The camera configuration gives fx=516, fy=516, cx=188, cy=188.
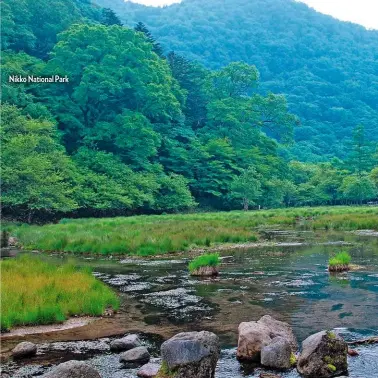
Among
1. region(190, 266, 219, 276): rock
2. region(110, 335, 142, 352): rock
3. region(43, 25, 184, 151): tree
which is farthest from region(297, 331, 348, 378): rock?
region(43, 25, 184, 151): tree

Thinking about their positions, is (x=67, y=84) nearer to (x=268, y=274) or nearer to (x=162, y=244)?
(x=162, y=244)

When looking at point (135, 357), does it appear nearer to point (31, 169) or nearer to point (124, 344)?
point (124, 344)

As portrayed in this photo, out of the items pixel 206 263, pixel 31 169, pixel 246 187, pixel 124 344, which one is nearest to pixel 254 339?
pixel 124 344

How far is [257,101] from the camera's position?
291 feet

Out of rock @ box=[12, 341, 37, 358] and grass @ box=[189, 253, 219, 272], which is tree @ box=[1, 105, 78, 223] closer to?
grass @ box=[189, 253, 219, 272]

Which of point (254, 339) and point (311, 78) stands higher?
point (311, 78)

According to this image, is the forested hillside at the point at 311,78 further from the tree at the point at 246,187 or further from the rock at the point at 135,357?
the rock at the point at 135,357

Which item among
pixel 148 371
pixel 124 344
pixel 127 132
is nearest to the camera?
pixel 148 371

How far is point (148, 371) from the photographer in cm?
888

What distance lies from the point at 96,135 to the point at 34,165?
20.0 metres

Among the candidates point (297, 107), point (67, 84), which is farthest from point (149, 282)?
point (297, 107)

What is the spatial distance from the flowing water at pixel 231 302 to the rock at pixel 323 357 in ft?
0.73

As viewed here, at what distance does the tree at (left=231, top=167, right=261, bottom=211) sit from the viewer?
2635 inches

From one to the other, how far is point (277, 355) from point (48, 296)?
668 centimetres
